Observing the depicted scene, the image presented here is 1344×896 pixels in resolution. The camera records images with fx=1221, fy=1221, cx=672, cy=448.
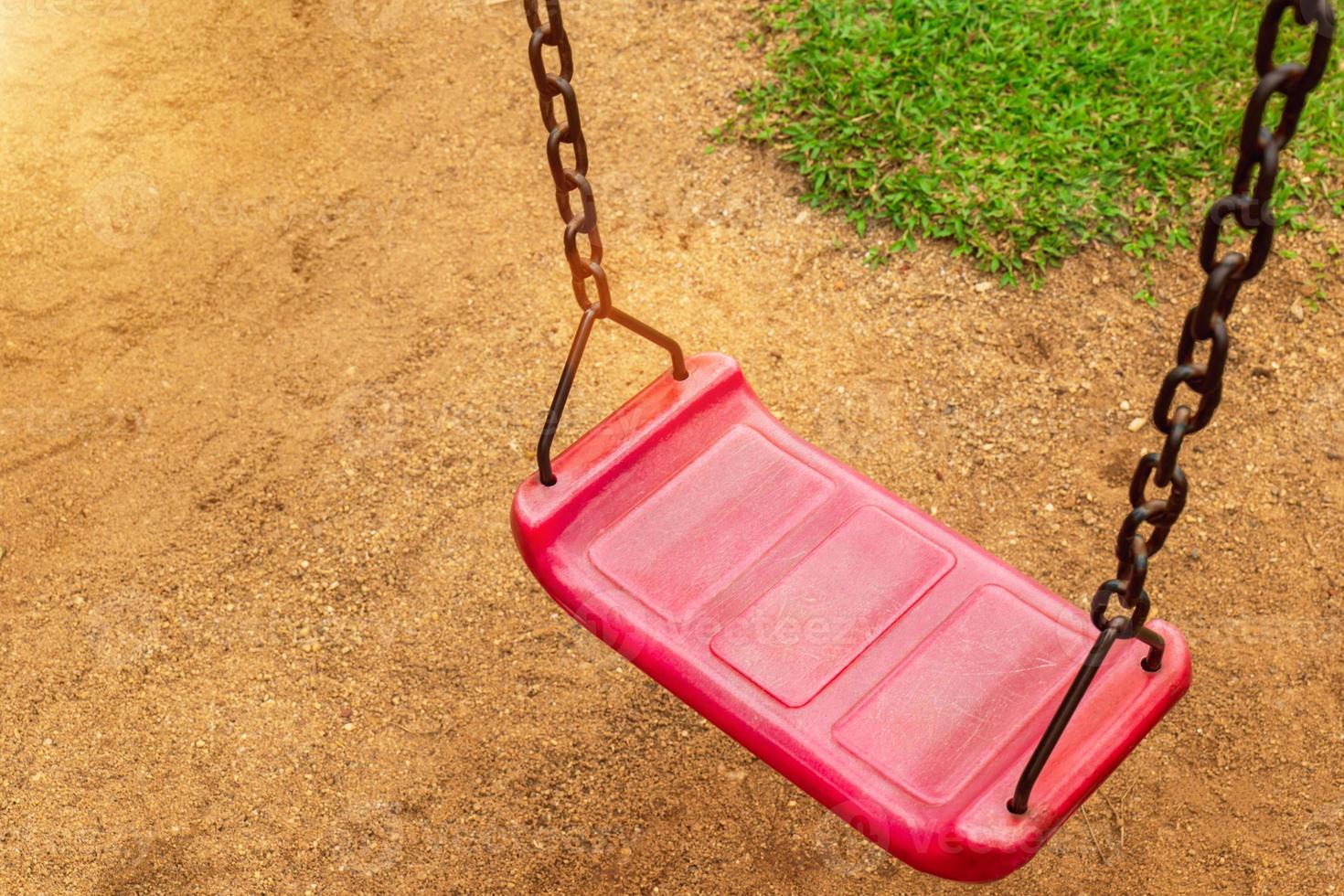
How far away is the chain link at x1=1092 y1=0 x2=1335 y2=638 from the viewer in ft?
3.43

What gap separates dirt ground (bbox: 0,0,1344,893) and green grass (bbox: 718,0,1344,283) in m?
0.11

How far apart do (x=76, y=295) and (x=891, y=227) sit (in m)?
2.33

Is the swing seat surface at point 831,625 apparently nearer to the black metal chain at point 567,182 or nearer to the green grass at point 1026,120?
the black metal chain at point 567,182

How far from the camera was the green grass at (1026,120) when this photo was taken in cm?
338

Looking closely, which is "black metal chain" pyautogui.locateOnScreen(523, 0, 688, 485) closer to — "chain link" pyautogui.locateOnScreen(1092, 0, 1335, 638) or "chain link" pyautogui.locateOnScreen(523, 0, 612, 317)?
"chain link" pyautogui.locateOnScreen(523, 0, 612, 317)

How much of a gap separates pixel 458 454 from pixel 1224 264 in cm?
226

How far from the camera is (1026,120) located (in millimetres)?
3547

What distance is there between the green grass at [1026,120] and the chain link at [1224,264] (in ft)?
6.61

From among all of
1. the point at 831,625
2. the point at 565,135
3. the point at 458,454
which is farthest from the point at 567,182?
the point at 458,454

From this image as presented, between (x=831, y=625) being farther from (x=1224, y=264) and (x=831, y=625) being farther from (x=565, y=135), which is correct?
(x=1224, y=264)

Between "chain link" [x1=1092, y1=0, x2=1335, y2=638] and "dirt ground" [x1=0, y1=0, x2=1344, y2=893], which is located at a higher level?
"chain link" [x1=1092, y1=0, x2=1335, y2=638]

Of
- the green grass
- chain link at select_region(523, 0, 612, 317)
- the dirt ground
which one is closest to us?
chain link at select_region(523, 0, 612, 317)

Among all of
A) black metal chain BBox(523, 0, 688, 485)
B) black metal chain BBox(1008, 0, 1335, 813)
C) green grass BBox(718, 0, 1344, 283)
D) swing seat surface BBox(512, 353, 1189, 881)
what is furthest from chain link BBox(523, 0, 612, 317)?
green grass BBox(718, 0, 1344, 283)

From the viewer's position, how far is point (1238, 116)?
3.51 m
